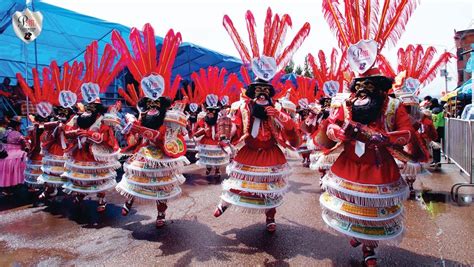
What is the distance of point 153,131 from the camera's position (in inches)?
165

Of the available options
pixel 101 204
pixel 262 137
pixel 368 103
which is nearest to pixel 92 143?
pixel 101 204

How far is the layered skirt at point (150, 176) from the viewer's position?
162 inches

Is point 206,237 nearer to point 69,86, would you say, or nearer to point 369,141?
point 369,141

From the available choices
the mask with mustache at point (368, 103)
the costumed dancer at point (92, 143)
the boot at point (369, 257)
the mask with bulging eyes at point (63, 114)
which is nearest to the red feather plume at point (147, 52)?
the costumed dancer at point (92, 143)

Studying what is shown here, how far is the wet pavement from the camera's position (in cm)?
338

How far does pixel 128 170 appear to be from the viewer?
4.24 meters

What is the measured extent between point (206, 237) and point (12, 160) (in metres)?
4.73

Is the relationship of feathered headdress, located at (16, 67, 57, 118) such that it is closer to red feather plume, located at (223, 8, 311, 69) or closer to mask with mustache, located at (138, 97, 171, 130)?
mask with mustache, located at (138, 97, 171, 130)

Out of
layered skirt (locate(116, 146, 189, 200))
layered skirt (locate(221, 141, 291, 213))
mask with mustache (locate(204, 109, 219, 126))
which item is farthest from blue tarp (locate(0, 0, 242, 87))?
layered skirt (locate(221, 141, 291, 213))

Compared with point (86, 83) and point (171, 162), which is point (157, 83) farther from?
point (86, 83)

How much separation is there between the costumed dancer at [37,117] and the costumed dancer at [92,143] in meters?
1.20

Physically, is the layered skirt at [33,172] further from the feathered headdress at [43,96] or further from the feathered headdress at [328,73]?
the feathered headdress at [328,73]

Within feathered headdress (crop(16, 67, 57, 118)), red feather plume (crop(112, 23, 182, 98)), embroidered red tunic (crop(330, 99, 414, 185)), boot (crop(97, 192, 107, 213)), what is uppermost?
red feather plume (crop(112, 23, 182, 98))

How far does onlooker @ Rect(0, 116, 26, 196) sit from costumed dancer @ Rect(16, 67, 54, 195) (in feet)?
1.06
